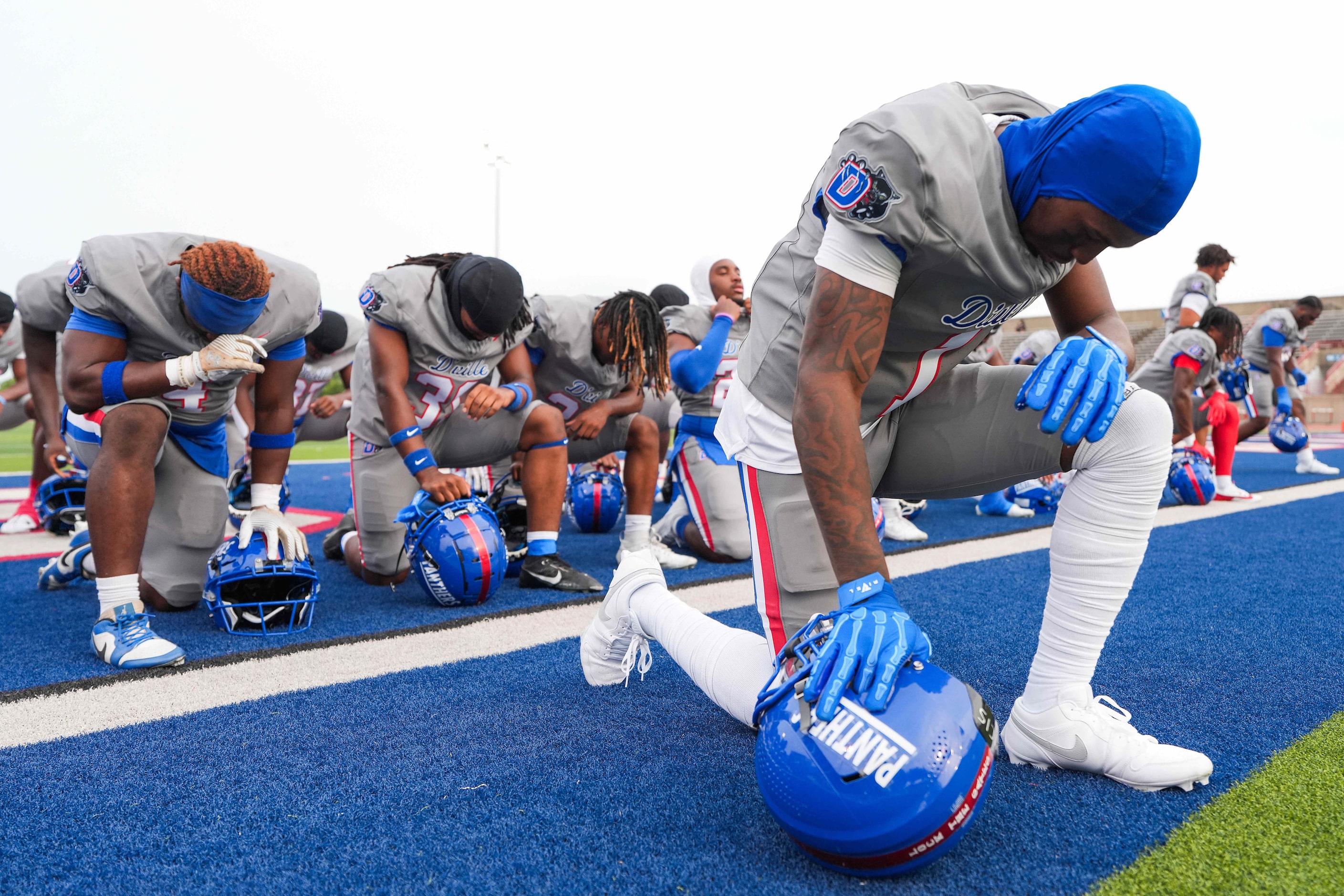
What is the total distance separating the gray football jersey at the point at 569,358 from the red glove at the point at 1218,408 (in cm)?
499

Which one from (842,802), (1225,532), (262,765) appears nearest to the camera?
(842,802)

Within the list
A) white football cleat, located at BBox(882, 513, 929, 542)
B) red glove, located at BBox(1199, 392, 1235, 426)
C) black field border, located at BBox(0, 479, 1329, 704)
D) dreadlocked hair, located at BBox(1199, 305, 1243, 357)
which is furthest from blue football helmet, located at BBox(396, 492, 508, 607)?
red glove, located at BBox(1199, 392, 1235, 426)

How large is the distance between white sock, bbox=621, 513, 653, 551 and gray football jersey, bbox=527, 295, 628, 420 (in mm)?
641

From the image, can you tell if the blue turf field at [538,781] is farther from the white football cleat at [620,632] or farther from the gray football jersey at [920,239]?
the gray football jersey at [920,239]

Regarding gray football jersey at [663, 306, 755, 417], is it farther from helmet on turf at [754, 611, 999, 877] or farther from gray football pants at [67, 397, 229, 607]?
helmet on turf at [754, 611, 999, 877]

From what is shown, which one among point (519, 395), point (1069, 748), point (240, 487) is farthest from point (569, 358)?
point (1069, 748)

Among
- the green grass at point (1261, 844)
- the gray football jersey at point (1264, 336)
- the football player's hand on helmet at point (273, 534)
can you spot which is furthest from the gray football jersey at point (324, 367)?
the gray football jersey at point (1264, 336)

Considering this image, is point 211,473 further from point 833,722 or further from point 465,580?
point 833,722

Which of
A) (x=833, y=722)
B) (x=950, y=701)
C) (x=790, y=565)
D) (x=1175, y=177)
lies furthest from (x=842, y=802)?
(x=1175, y=177)

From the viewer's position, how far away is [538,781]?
5.66 ft

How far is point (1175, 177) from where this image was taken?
4.53ft

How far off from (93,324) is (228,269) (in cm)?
50

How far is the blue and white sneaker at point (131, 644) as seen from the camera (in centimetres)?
250

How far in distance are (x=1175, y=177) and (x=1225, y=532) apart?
4.26 metres
